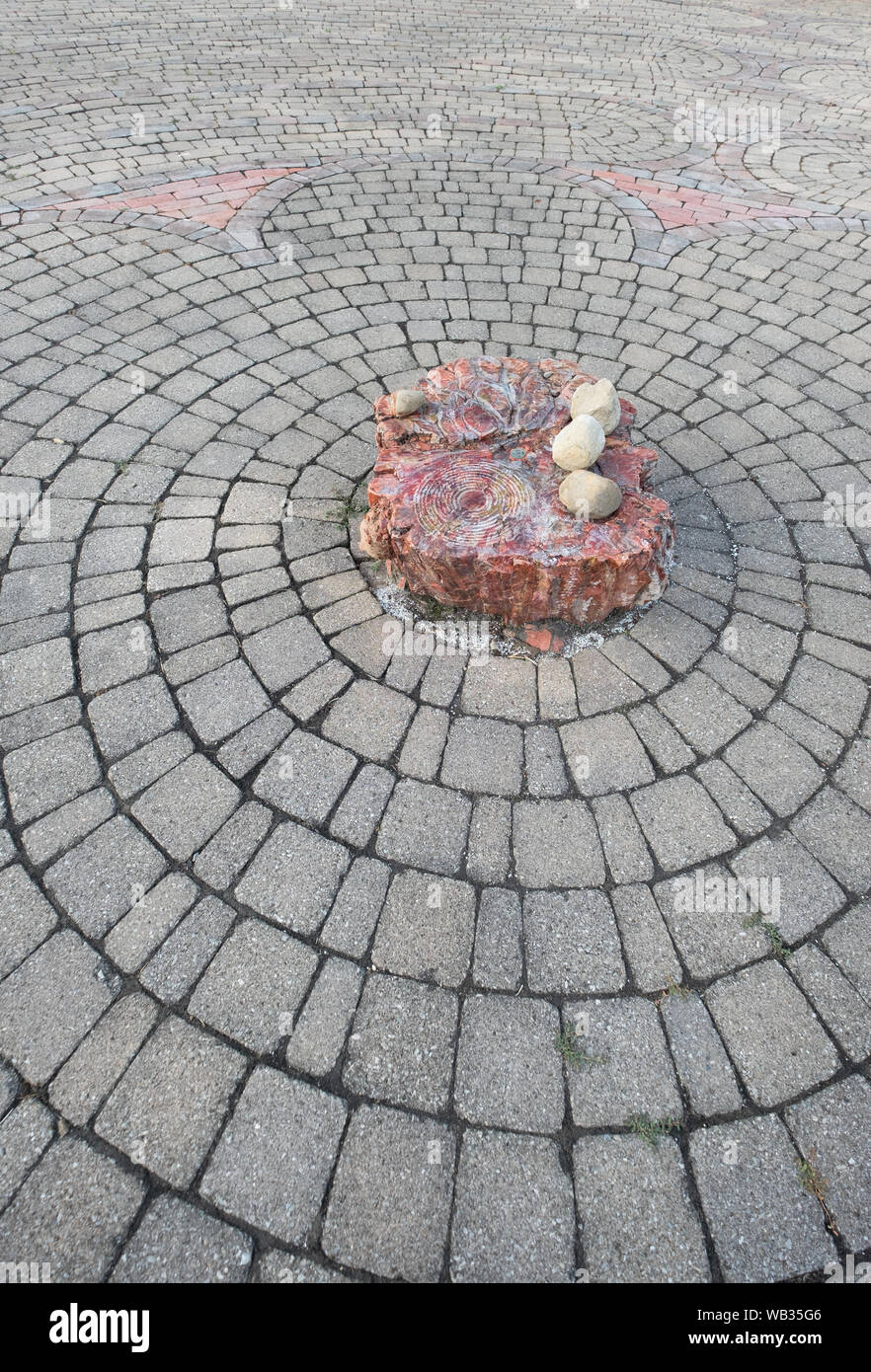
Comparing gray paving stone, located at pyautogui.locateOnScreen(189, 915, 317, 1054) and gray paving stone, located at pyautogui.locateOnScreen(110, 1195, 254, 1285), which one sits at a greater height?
gray paving stone, located at pyautogui.locateOnScreen(189, 915, 317, 1054)

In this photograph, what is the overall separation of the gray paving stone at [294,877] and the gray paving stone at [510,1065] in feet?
1.97

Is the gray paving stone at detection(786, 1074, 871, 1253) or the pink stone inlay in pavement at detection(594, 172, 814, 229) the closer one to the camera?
the gray paving stone at detection(786, 1074, 871, 1253)

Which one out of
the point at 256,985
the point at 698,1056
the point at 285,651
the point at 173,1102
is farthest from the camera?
the point at 285,651

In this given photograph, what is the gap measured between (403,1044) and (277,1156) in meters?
0.45

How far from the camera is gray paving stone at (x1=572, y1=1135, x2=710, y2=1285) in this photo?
77.8 inches

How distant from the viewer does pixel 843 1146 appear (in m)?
2.16

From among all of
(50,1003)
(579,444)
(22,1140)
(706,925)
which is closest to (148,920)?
(50,1003)

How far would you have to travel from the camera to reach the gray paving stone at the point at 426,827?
8.91 feet

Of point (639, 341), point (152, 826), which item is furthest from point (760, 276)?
point (152, 826)

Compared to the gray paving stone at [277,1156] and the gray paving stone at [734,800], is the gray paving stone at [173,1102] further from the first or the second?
the gray paving stone at [734,800]

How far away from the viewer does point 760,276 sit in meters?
5.84

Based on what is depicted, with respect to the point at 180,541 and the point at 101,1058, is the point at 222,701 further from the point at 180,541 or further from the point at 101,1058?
the point at 101,1058

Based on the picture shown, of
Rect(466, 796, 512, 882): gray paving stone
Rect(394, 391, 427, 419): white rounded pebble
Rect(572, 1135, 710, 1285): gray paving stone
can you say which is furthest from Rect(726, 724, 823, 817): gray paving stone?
Rect(394, 391, 427, 419): white rounded pebble

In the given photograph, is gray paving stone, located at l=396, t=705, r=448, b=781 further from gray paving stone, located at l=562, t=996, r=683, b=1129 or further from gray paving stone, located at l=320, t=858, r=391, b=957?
gray paving stone, located at l=562, t=996, r=683, b=1129
